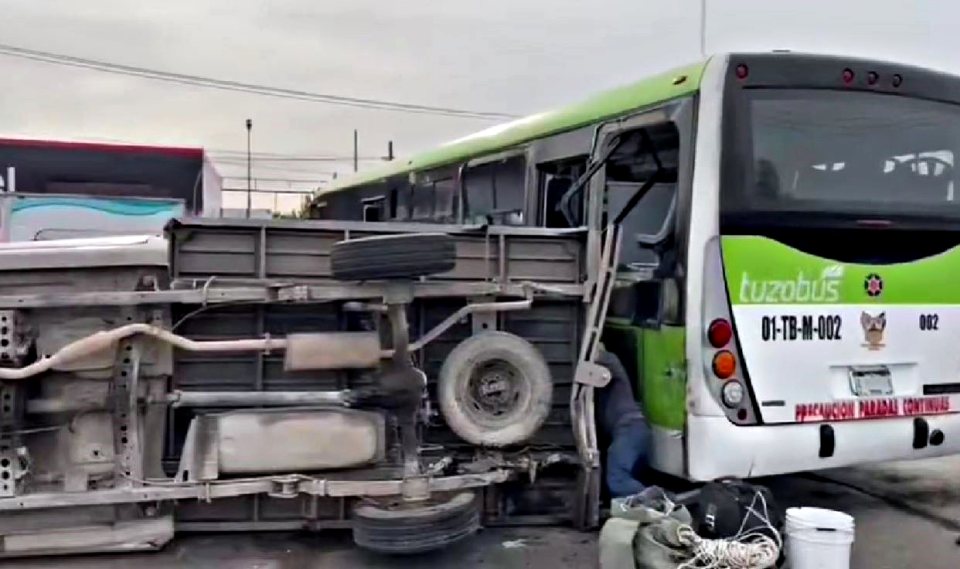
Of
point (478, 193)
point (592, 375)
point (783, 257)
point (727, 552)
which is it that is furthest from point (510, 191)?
point (727, 552)

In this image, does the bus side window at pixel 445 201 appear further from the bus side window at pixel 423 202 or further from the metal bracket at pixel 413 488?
the metal bracket at pixel 413 488

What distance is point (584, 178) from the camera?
5.82 m

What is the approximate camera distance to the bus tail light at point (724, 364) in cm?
495

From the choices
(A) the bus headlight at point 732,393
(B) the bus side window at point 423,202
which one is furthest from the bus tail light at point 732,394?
(B) the bus side window at point 423,202

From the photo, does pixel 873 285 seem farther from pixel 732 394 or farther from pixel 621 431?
pixel 621 431

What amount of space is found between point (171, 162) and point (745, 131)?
1527cm

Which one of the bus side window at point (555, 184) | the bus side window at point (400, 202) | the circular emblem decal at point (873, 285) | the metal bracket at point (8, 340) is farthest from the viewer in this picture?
the bus side window at point (400, 202)

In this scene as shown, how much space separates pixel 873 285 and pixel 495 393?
220cm

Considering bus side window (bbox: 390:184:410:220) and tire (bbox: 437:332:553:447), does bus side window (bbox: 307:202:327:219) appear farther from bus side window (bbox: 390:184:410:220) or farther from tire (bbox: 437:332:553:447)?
tire (bbox: 437:332:553:447)

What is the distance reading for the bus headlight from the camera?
495 centimetres

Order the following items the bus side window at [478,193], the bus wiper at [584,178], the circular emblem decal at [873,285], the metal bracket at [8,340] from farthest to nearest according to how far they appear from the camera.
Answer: the bus side window at [478,193] < the bus wiper at [584,178] < the circular emblem decal at [873,285] < the metal bracket at [8,340]

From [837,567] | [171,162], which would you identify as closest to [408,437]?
[837,567]

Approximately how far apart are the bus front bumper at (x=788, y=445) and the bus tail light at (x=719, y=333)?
1.30 feet

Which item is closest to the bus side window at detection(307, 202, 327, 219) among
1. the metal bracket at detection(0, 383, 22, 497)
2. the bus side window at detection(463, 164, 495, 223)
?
the bus side window at detection(463, 164, 495, 223)
